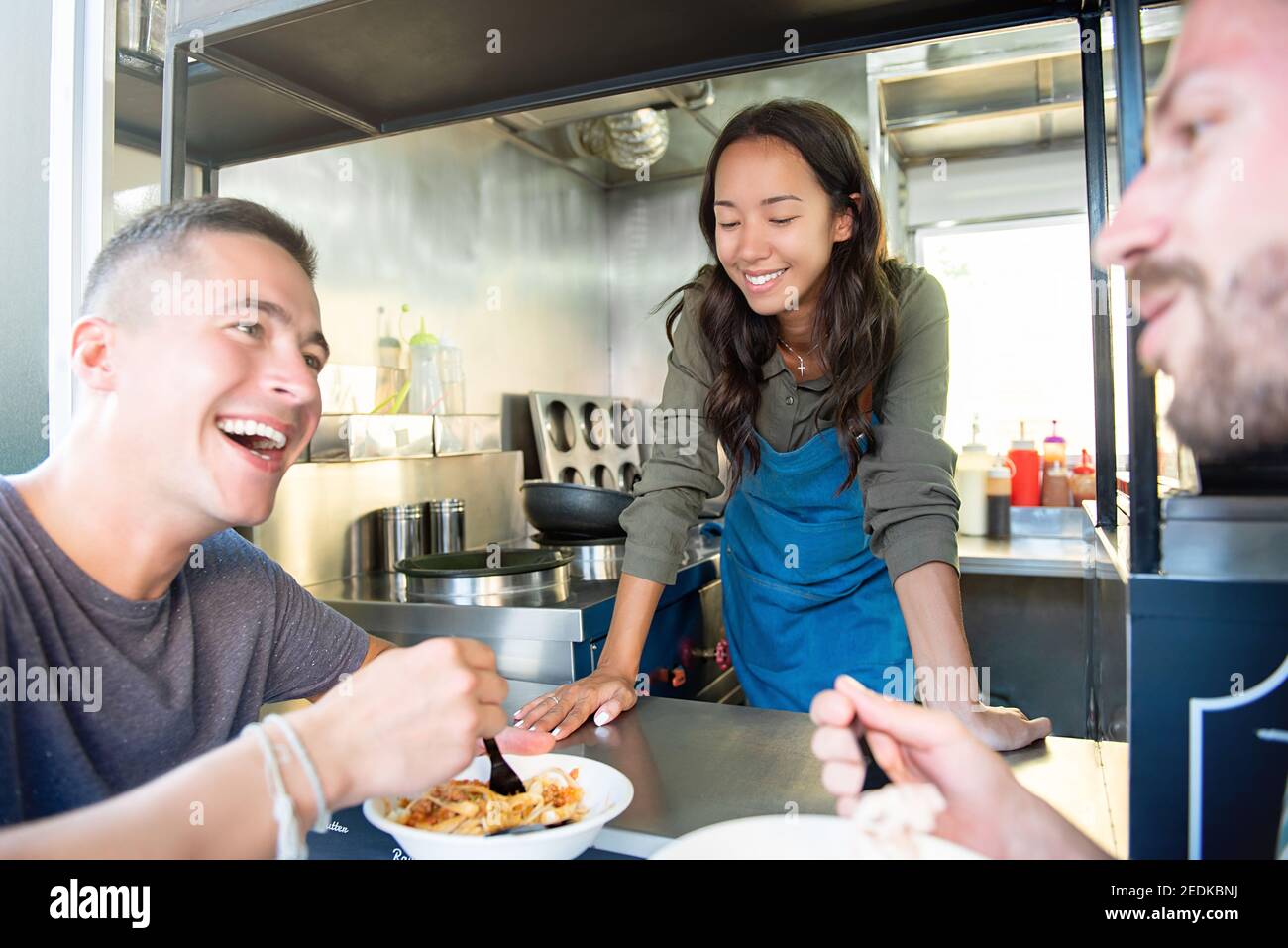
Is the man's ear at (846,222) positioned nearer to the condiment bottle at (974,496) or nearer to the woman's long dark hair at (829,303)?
the woman's long dark hair at (829,303)

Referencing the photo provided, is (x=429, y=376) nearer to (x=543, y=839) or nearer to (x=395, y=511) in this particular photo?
(x=395, y=511)

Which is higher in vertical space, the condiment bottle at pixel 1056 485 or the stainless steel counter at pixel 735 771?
the condiment bottle at pixel 1056 485

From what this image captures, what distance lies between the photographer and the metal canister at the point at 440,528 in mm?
2258

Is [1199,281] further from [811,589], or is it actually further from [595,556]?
[595,556]

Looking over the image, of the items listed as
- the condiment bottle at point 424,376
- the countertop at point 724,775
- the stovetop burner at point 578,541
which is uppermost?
the condiment bottle at point 424,376

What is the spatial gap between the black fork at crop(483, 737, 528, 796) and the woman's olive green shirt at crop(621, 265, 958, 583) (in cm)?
53

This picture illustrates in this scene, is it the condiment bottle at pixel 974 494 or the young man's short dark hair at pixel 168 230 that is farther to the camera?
the condiment bottle at pixel 974 494

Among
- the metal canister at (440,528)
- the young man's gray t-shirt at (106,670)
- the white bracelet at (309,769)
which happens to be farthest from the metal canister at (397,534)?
the white bracelet at (309,769)

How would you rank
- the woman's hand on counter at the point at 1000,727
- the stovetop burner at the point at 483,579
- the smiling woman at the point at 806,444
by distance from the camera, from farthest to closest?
1. the stovetop burner at the point at 483,579
2. the smiling woman at the point at 806,444
3. the woman's hand on counter at the point at 1000,727

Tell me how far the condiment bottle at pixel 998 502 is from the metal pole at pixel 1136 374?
2.42 metres

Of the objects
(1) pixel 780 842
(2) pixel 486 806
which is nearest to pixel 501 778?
(2) pixel 486 806

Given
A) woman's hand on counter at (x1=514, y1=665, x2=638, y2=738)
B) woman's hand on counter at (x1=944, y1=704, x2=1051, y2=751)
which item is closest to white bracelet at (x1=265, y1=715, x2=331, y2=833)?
woman's hand on counter at (x1=514, y1=665, x2=638, y2=738)
